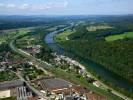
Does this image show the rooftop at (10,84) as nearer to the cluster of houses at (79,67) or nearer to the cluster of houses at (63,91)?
the cluster of houses at (63,91)

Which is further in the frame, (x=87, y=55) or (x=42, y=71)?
(x=87, y=55)

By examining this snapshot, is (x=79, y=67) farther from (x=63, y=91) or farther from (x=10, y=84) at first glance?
(x=10, y=84)

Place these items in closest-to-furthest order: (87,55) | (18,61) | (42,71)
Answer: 1. (42,71)
2. (18,61)
3. (87,55)

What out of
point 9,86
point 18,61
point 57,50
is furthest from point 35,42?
point 9,86

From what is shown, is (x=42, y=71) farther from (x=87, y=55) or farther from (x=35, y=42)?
(x=35, y=42)

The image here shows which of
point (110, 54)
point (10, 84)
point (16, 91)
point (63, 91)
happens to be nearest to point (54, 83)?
point (63, 91)

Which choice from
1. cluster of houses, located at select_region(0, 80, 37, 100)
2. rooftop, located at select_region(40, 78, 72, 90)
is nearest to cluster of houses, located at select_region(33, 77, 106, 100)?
rooftop, located at select_region(40, 78, 72, 90)

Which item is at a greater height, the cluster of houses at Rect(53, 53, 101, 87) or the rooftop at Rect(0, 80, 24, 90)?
the rooftop at Rect(0, 80, 24, 90)

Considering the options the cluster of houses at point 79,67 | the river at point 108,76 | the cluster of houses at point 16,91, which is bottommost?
the river at point 108,76

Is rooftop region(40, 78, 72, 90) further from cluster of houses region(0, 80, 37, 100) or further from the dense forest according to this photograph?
the dense forest

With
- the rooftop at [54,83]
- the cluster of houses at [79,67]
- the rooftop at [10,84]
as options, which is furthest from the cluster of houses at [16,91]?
the cluster of houses at [79,67]

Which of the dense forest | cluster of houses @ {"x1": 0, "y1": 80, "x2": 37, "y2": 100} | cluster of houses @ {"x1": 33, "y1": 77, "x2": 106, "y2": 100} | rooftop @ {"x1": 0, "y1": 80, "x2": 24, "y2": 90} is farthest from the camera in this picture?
the dense forest
